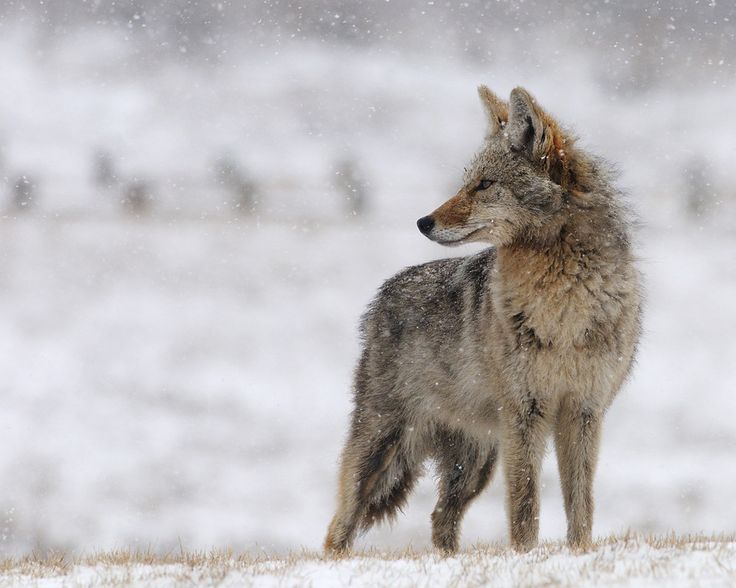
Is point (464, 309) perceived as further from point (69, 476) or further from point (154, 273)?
point (154, 273)

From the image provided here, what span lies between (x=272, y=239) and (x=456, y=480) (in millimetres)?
18453

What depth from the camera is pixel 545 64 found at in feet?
129

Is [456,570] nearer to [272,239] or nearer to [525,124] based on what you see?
[525,124]

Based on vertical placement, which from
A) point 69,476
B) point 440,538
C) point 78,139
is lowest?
point 440,538

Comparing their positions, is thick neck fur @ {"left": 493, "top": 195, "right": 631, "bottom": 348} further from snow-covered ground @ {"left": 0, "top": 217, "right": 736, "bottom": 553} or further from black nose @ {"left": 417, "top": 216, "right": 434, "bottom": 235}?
snow-covered ground @ {"left": 0, "top": 217, "right": 736, "bottom": 553}

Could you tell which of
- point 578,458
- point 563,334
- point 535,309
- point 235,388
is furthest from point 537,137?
point 235,388

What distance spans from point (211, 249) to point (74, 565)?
19309 mm

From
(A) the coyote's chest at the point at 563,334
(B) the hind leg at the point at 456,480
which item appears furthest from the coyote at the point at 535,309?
(B) the hind leg at the point at 456,480

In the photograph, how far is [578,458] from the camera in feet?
17.7

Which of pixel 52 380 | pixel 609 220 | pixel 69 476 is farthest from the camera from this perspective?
pixel 52 380

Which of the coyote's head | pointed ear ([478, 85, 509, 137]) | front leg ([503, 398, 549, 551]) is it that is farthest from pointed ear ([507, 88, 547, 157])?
front leg ([503, 398, 549, 551])

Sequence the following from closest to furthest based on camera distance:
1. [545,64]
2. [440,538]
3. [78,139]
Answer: [440,538]
[78,139]
[545,64]

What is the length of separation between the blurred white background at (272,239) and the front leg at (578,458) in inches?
16.4

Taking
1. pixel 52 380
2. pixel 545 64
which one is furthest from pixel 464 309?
pixel 545 64
